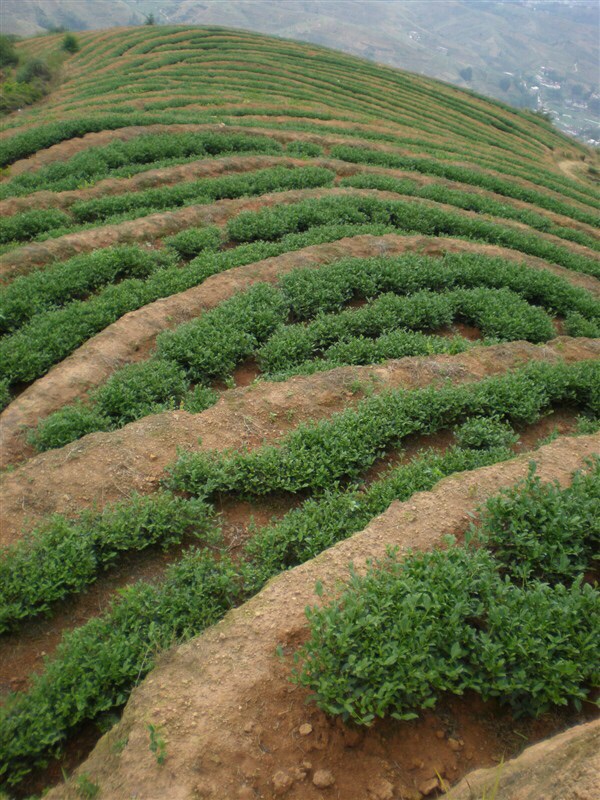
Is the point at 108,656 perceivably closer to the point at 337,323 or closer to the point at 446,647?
the point at 446,647

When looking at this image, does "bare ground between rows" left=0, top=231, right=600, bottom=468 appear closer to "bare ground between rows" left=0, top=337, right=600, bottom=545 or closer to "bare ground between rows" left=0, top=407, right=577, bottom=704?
"bare ground between rows" left=0, top=337, right=600, bottom=545

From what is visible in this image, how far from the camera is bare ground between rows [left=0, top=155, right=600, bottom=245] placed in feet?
44.8

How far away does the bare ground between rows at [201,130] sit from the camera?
55.3ft

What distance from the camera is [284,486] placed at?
6.09 m

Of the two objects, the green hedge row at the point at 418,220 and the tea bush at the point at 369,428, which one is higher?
the green hedge row at the point at 418,220

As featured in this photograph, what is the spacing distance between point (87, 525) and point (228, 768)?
2996mm

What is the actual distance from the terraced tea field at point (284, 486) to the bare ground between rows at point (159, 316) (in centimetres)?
5

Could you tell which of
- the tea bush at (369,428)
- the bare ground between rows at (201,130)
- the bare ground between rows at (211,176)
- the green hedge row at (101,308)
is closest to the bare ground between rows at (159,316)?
the green hedge row at (101,308)

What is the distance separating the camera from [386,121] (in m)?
29.4

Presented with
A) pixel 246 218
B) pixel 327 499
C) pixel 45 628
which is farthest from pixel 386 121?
pixel 45 628

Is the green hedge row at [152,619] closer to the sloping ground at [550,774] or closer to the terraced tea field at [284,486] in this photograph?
the terraced tea field at [284,486]

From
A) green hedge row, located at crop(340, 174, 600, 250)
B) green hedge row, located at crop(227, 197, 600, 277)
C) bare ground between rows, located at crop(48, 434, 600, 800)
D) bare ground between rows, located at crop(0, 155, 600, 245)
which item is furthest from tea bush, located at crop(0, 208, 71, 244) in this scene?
bare ground between rows, located at crop(48, 434, 600, 800)

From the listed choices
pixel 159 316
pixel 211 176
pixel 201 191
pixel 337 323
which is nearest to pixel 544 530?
pixel 337 323

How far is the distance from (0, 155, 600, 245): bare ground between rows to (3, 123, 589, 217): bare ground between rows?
8.99 ft
